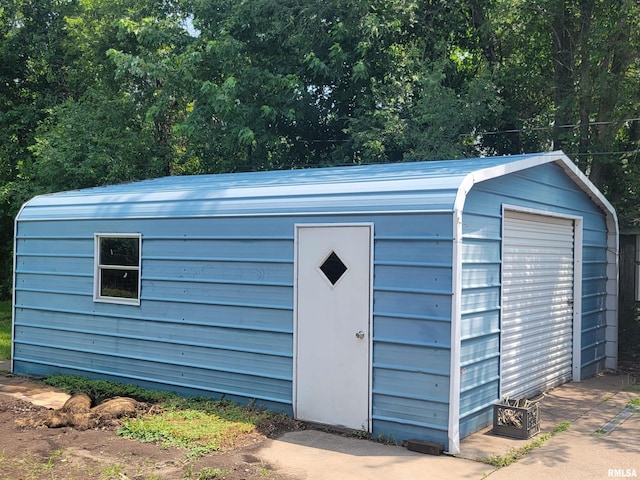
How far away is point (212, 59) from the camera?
14.9m

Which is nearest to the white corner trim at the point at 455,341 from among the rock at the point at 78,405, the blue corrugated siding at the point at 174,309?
the blue corrugated siding at the point at 174,309

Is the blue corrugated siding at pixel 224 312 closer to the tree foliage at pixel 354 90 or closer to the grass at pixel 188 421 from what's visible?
the grass at pixel 188 421

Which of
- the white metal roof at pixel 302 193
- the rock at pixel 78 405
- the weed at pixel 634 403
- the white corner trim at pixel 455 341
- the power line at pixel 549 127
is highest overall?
the power line at pixel 549 127

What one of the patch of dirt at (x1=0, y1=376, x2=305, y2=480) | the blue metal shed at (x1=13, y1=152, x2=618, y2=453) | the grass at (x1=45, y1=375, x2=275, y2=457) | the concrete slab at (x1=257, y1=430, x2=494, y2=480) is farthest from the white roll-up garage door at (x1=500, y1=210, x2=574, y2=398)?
the grass at (x1=45, y1=375, x2=275, y2=457)

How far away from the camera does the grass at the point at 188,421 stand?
20.4ft

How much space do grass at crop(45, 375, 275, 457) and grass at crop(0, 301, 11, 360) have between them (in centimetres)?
418

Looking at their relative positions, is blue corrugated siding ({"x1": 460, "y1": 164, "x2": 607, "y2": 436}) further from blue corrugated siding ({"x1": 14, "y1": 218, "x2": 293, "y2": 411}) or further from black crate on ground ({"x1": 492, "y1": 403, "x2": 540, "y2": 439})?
blue corrugated siding ({"x1": 14, "y1": 218, "x2": 293, "y2": 411})

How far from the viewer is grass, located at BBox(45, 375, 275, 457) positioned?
6.21 meters

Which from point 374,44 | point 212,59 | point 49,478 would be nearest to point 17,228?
point 49,478

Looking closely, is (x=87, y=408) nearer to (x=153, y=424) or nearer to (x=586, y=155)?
(x=153, y=424)

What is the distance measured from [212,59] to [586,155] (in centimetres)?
828

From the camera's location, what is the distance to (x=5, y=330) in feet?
48.3

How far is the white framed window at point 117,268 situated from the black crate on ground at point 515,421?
15.1 feet

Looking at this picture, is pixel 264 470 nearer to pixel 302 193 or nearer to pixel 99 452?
pixel 99 452
